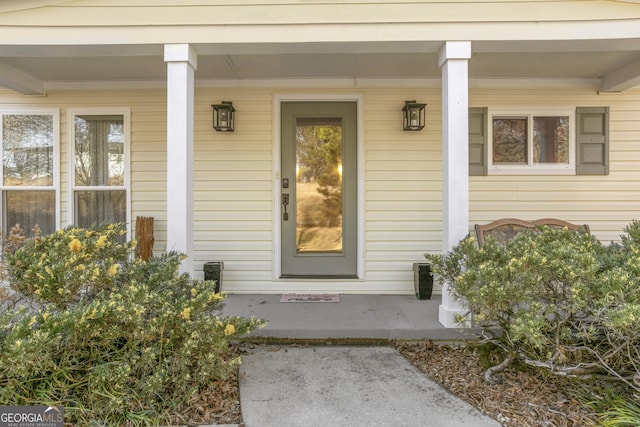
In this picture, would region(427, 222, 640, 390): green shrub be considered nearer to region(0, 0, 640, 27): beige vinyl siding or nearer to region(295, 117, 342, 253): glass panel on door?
region(0, 0, 640, 27): beige vinyl siding

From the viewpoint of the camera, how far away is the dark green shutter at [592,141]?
4.12 metres

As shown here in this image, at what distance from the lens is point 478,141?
13.5ft

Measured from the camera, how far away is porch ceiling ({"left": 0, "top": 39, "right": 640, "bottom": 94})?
10.0 feet

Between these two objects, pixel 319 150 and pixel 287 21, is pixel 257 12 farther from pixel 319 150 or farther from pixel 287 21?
pixel 319 150

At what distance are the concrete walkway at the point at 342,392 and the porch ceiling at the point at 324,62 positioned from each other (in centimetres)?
236

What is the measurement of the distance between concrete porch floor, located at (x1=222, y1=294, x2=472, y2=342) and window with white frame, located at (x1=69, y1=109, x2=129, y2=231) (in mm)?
1719

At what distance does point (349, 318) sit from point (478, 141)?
7.74 ft

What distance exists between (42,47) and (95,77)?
3.38 ft

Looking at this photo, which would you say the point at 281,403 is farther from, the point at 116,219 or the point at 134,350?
the point at 116,219

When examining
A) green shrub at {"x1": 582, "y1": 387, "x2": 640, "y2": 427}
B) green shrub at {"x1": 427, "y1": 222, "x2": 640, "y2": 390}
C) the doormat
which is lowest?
green shrub at {"x1": 582, "y1": 387, "x2": 640, "y2": 427}

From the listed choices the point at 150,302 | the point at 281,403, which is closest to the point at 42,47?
the point at 150,302

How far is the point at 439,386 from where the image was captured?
2309mm

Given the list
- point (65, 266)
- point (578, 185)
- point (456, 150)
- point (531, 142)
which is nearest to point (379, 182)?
point (456, 150)

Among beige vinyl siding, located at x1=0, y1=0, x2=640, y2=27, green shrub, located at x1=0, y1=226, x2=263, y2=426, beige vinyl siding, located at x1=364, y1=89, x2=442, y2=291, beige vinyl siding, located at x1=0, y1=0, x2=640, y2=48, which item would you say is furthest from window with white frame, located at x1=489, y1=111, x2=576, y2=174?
green shrub, located at x1=0, y1=226, x2=263, y2=426
